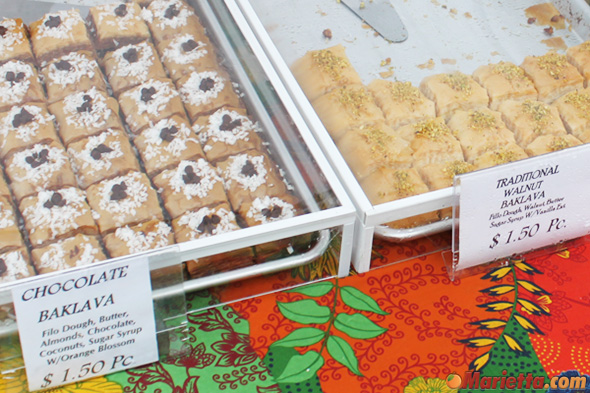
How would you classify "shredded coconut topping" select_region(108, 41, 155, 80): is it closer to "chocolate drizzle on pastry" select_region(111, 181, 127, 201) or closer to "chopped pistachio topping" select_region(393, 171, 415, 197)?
"chocolate drizzle on pastry" select_region(111, 181, 127, 201)

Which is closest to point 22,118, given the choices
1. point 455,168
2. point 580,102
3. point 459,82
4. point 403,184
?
point 403,184

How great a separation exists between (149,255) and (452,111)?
998 mm

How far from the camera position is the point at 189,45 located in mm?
1900

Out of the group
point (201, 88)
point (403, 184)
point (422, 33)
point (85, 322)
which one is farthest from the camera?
point (422, 33)

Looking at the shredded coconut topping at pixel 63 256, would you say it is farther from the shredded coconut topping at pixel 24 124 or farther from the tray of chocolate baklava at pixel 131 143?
the shredded coconut topping at pixel 24 124

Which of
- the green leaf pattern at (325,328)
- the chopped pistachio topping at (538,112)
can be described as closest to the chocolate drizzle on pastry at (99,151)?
the green leaf pattern at (325,328)

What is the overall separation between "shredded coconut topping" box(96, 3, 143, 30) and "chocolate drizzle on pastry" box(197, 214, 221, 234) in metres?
0.76

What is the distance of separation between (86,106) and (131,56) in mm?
217

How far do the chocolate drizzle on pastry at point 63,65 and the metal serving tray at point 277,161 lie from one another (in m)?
0.23

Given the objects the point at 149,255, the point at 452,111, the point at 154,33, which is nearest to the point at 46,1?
the point at 154,33

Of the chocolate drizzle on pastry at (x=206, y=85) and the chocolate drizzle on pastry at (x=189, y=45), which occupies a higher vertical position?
the chocolate drizzle on pastry at (x=189, y=45)

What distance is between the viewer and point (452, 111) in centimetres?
188

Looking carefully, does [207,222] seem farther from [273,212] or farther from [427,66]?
[427,66]

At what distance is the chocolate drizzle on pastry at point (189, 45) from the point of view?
190 centimetres
